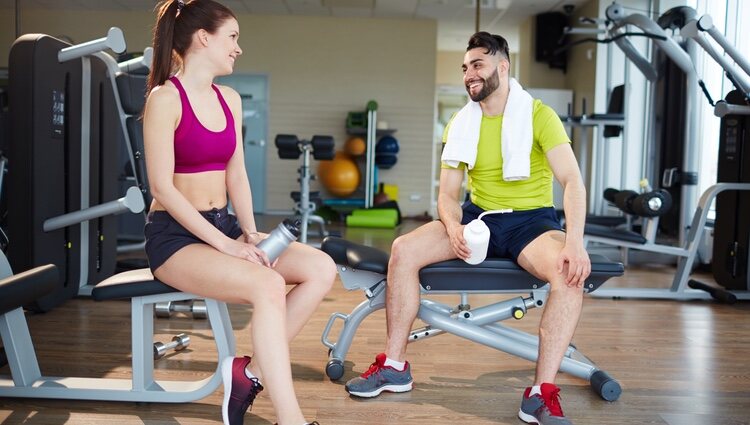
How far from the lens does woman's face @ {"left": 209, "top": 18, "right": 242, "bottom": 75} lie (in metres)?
1.81

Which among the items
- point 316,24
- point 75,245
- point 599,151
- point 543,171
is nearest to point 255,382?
point 543,171

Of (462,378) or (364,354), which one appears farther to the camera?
(364,354)

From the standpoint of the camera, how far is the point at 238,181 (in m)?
1.99

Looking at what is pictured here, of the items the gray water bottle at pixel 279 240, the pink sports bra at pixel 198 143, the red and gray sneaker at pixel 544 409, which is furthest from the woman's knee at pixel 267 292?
the red and gray sneaker at pixel 544 409

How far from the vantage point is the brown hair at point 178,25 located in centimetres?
180

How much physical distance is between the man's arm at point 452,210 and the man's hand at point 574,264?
272 mm

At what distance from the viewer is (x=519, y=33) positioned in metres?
9.78

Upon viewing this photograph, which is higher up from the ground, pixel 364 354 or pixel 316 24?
pixel 316 24

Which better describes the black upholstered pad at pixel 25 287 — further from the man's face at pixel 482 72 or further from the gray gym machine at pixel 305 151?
the gray gym machine at pixel 305 151

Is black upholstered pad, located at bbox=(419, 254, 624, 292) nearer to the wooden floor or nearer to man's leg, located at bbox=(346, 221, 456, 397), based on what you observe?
man's leg, located at bbox=(346, 221, 456, 397)

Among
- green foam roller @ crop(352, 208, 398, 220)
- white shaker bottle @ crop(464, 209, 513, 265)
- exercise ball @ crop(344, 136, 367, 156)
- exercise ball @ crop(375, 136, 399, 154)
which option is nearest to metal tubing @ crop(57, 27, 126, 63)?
white shaker bottle @ crop(464, 209, 513, 265)

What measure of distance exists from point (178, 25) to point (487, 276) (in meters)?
1.12

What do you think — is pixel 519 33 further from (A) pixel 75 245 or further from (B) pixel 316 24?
(A) pixel 75 245

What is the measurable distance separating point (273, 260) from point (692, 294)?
276cm
